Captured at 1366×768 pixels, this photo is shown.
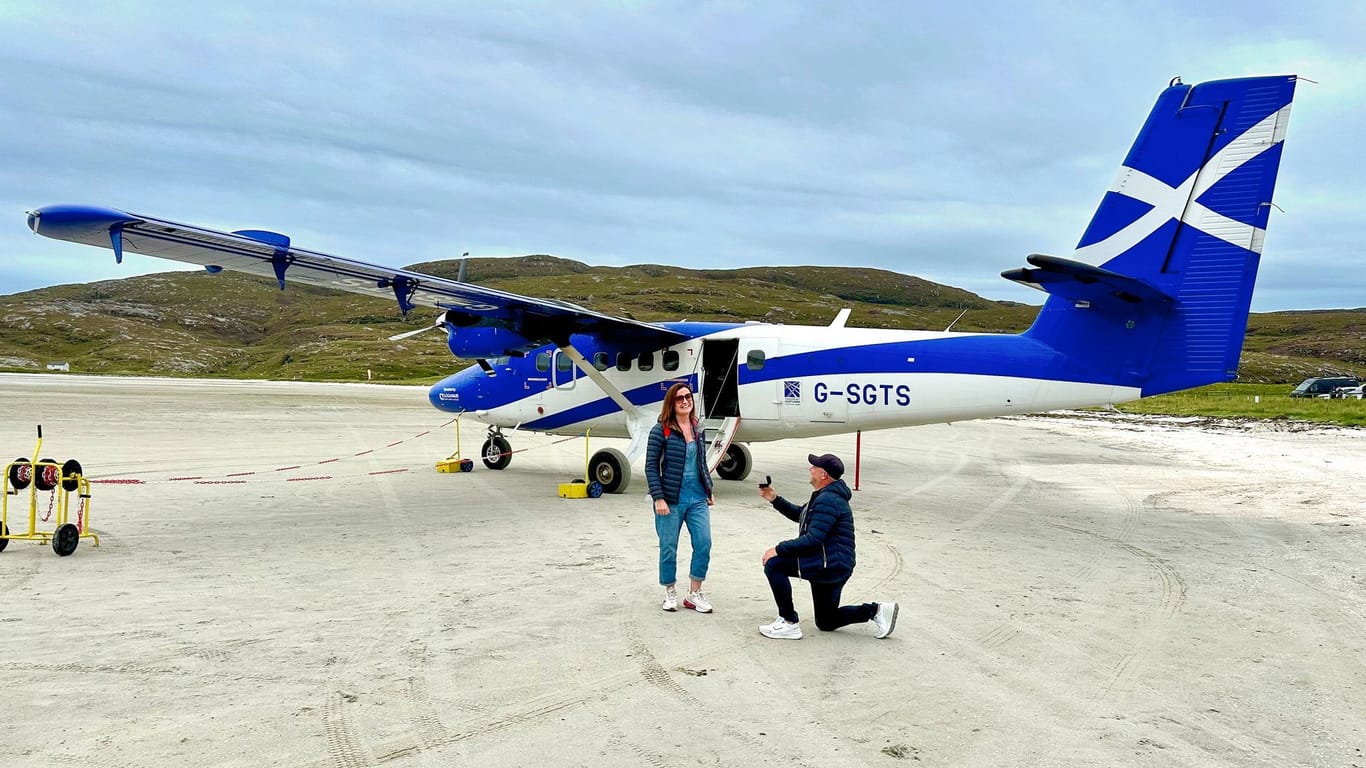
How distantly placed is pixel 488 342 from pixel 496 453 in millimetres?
3429

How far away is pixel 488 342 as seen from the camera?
16.1 meters

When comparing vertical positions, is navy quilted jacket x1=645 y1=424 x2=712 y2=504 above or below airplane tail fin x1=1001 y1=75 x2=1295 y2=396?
below

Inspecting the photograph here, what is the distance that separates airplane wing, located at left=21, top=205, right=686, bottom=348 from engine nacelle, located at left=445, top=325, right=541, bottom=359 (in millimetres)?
214

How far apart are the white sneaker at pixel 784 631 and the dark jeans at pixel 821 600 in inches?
1.7

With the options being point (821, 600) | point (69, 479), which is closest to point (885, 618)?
point (821, 600)

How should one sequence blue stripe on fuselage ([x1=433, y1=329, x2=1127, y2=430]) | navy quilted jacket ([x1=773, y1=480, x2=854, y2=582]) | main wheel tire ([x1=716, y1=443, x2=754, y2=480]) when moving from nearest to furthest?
navy quilted jacket ([x1=773, y1=480, x2=854, y2=582]) < blue stripe on fuselage ([x1=433, y1=329, x2=1127, y2=430]) < main wheel tire ([x1=716, y1=443, x2=754, y2=480])

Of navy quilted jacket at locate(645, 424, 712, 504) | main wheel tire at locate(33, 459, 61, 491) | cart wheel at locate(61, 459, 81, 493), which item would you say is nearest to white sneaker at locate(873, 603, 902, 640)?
navy quilted jacket at locate(645, 424, 712, 504)

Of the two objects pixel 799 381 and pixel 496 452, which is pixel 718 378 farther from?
pixel 496 452

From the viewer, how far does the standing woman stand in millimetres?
7109

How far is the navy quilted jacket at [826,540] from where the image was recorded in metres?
6.30

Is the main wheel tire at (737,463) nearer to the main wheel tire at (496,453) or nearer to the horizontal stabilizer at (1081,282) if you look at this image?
the main wheel tire at (496,453)

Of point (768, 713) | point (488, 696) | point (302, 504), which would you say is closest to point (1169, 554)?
point (768, 713)

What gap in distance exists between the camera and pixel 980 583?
8523mm

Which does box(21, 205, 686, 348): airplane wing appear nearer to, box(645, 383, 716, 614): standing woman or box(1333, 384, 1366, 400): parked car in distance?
box(645, 383, 716, 614): standing woman
